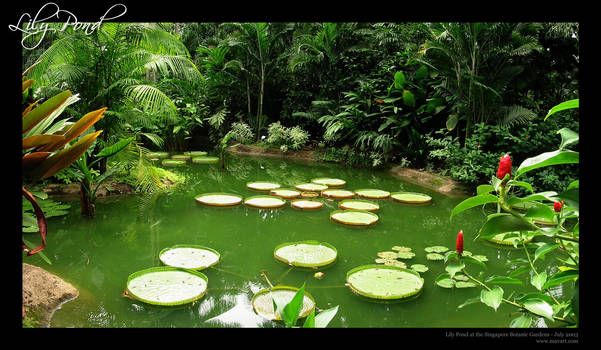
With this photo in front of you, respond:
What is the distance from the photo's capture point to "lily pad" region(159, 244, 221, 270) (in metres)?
3.05

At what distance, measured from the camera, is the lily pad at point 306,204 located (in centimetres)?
485

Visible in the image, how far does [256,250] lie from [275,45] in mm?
9369

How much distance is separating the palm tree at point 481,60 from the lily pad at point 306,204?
3375 mm

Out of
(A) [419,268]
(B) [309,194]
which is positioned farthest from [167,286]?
(B) [309,194]

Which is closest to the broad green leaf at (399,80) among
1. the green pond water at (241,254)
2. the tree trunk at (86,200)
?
the green pond water at (241,254)

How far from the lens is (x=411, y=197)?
5.51 m

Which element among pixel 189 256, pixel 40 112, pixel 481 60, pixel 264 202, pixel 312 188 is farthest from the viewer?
pixel 481 60

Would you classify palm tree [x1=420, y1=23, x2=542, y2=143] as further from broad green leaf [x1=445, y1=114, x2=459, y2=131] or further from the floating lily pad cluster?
the floating lily pad cluster

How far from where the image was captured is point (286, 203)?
5.29 meters

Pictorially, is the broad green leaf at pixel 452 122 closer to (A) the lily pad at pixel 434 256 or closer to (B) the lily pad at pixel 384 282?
(A) the lily pad at pixel 434 256

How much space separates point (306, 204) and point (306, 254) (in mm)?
1739

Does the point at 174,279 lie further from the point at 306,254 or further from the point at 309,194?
the point at 309,194

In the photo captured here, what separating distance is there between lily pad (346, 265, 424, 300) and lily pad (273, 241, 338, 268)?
350mm
